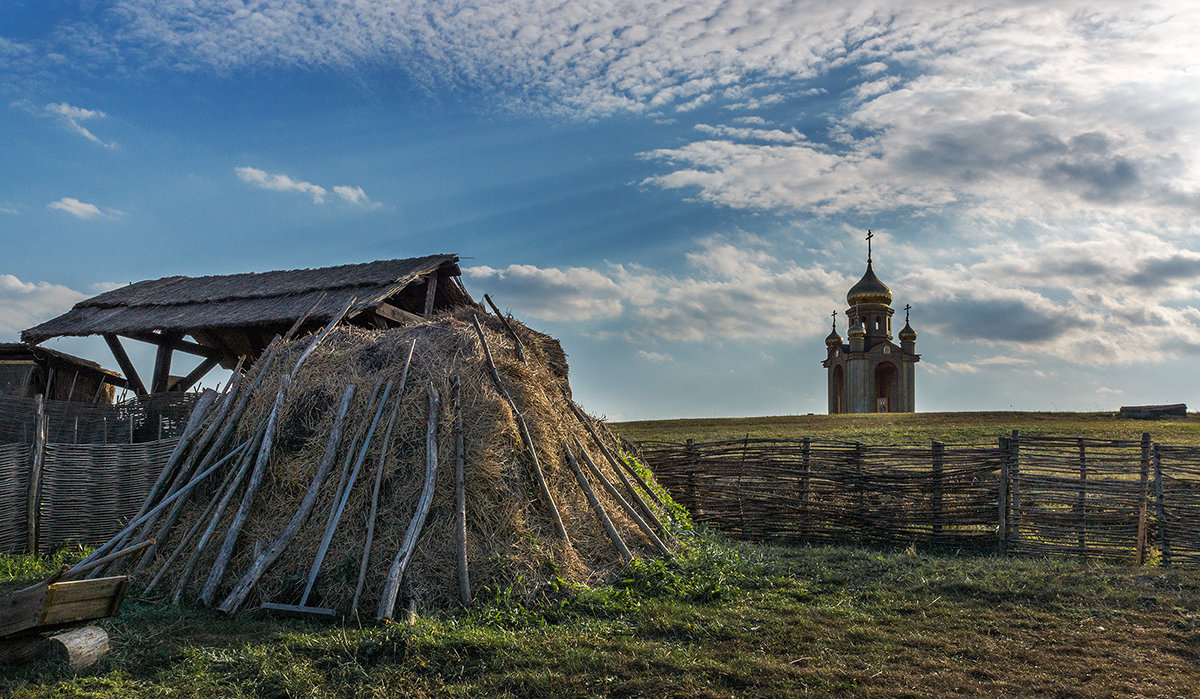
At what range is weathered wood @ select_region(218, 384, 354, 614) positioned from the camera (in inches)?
275

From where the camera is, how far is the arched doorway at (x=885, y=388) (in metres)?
50.4

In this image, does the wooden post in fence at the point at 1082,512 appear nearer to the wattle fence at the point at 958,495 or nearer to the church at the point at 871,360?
the wattle fence at the point at 958,495

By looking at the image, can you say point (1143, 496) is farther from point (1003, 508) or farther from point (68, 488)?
point (68, 488)

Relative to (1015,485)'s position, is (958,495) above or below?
below

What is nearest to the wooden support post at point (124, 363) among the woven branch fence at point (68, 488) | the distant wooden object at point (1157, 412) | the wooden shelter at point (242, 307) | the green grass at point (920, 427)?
the wooden shelter at point (242, 307)

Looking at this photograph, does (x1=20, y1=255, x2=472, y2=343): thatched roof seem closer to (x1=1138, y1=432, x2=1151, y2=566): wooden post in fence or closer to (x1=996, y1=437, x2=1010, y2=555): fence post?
(x1=996, y1=437, x2=1010, y2=555): fence post

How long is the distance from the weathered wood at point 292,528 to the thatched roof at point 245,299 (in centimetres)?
475

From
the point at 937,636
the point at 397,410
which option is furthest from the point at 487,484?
the point at 937,636

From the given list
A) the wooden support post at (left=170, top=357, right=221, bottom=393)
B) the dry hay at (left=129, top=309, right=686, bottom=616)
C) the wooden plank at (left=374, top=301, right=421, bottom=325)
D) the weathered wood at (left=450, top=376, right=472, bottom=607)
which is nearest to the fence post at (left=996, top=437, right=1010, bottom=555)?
the dry hay at (left=129, top=309, right=686, bottom=616)

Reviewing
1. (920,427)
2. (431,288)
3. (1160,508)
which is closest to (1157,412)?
(920,427)

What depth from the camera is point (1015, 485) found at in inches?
446

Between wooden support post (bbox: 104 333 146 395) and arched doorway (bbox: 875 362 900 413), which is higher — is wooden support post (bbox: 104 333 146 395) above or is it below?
below

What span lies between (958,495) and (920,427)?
19053mm

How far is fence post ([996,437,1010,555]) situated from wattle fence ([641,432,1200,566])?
0.05 feet
